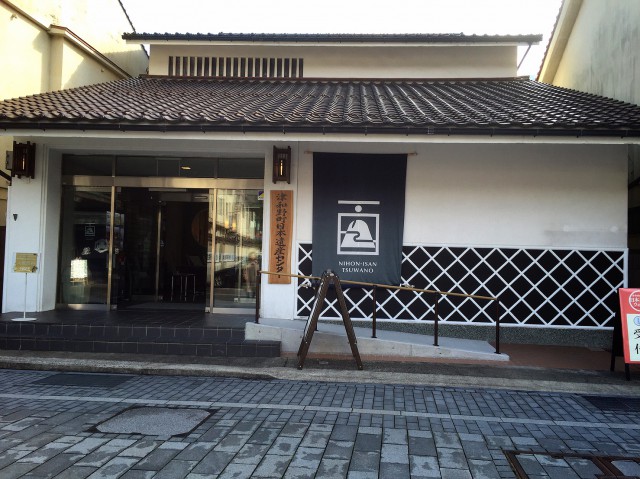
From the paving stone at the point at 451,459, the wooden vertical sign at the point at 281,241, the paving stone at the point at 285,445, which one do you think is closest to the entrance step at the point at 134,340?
the wooden vertical sign at the point at 281,241

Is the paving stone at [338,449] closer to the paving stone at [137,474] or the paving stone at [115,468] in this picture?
the paving stone at [137,474]

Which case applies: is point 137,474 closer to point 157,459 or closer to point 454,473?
A: point 157,459

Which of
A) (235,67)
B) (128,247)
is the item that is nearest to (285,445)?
(128,247)

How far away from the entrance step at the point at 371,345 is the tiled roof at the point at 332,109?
139 inches

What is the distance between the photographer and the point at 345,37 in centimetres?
1291

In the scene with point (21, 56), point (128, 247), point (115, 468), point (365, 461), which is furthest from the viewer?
point (21, 56)

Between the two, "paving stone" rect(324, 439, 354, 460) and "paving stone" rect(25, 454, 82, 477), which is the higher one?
"paving stone" rect(25, 454, 82, 477)

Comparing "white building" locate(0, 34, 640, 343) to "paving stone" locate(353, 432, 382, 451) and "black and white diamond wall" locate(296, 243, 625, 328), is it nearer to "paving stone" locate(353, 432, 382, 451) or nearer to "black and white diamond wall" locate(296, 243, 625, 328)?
"black and white diamond wall" locate(296, 243, 625, 328)

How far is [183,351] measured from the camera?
26.6 ft

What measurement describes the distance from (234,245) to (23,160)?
4552 mm

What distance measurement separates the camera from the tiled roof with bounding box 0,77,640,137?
810 cm

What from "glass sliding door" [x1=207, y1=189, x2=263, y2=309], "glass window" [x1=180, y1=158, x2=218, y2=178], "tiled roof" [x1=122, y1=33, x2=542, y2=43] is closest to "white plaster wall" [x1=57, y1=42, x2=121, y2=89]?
"tiled roof" [x1=122, y1=33, x2=542, y2=43]

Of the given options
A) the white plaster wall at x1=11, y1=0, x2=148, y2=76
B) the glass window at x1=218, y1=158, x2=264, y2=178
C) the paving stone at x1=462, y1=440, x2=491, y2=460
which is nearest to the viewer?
the paving stone at x1=462, y1=440, x2=491, y2=460

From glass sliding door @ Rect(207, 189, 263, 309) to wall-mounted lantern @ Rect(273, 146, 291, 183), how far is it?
3.70 ft
